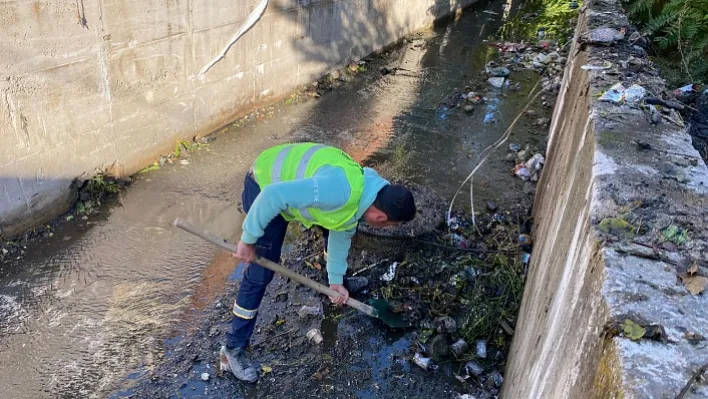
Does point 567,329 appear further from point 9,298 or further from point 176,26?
point 176,26

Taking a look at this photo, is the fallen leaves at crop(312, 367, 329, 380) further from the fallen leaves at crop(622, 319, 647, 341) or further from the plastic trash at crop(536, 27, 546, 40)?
the plastic trash at crop(536, 27, 546, 40)

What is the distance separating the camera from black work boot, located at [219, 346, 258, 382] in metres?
2.96

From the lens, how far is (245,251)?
266cm

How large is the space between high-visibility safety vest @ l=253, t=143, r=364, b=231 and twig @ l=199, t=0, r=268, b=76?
3040 millimetres

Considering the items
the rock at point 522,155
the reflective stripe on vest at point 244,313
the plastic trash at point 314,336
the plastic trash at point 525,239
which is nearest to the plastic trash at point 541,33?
the rock at point 522,155

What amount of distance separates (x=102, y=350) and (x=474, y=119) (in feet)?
17.0

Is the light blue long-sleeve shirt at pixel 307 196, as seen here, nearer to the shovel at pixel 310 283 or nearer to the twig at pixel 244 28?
the shovel at pixel 310 283

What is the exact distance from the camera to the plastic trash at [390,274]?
3758 millimetres

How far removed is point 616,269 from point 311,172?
152cm

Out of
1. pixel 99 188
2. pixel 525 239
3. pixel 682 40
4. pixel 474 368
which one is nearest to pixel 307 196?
pixel 474 368

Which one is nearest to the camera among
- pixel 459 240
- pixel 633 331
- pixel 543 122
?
pixel 633 331

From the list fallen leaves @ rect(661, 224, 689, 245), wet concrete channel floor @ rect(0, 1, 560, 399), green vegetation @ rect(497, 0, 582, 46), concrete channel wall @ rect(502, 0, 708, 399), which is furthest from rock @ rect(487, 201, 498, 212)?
green vegetation @ rect(497, 0, 582, 46)

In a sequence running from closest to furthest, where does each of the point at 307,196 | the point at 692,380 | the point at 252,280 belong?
the point at 692,380, the point at 307,196, the point at 252,280

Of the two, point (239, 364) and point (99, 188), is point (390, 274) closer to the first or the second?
point (239, 364)
